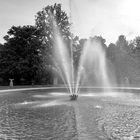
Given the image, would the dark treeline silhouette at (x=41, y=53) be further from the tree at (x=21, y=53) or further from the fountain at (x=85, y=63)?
the fountain at (x=85, y=63)

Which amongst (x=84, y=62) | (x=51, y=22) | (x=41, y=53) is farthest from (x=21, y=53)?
(x=84, y=62)

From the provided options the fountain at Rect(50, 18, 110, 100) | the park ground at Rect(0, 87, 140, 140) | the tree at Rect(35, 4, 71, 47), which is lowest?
the park ground at Rect(0, 87, 140, 140)

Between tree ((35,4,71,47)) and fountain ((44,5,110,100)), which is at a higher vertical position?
tree ((35,4,71,47))

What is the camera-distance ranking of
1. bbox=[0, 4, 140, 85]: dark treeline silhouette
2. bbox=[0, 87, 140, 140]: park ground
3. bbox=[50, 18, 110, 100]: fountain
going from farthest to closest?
1. bbox=[0, 4, 140, 85]: dark treeline silhouette
2. bbox=[50, 18, 110, 100]: fountain
3. bbox=[0, 87, 140, 140]: park ground

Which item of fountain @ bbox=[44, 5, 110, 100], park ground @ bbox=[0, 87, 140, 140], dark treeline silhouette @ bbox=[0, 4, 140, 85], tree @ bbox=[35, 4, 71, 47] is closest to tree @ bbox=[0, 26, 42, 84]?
dark treeline silhouette @ bbox=[0, 4, 140, 85]

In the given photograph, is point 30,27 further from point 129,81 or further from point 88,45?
point 129,81

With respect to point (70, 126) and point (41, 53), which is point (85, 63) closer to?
point (41, 53)

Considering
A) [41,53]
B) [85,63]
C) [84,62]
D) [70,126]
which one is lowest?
[70,126]

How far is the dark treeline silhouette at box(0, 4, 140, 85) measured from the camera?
38.5m

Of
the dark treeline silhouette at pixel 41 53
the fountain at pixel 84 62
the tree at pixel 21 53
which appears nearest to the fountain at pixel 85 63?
the fountain at pixel 84 62

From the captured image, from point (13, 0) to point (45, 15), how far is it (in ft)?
70.1

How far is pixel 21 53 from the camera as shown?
131 ft

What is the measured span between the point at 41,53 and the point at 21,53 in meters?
3.77

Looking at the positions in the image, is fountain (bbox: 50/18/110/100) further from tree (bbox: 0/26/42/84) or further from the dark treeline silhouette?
tree (bbox: 0/26/42/84)
